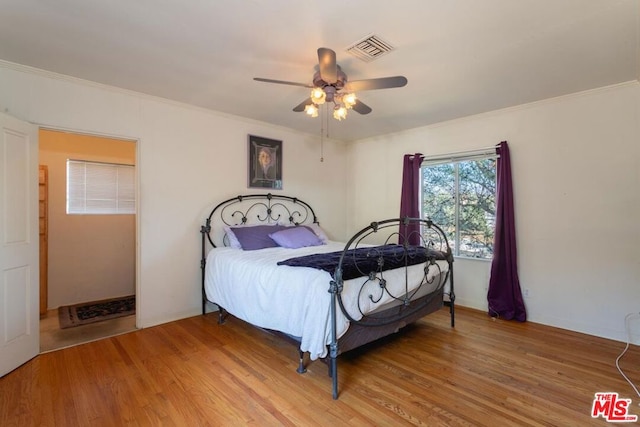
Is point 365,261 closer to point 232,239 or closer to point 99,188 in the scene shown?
point 232,239

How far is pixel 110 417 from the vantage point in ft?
6.24

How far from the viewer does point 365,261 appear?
2541 millimetres

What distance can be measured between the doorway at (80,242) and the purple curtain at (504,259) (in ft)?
14.1

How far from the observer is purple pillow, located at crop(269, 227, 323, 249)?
375 cm

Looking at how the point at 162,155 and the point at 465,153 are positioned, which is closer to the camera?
the point at 162,155

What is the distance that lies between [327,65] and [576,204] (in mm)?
3084

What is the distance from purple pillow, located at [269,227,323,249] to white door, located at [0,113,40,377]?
2.26 m

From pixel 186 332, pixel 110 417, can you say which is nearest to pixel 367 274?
pixel 110 417

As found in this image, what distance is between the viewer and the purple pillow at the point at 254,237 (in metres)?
3.62

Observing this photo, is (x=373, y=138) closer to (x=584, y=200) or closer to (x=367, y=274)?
(x=584, y=200)

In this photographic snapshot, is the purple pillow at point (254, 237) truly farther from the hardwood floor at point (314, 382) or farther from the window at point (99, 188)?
the window at point (99, 188)

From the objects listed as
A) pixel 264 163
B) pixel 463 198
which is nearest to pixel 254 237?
pixel 264 163

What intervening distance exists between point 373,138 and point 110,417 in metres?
4.69

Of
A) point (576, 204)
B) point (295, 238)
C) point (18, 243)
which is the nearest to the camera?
point (18, 243)
